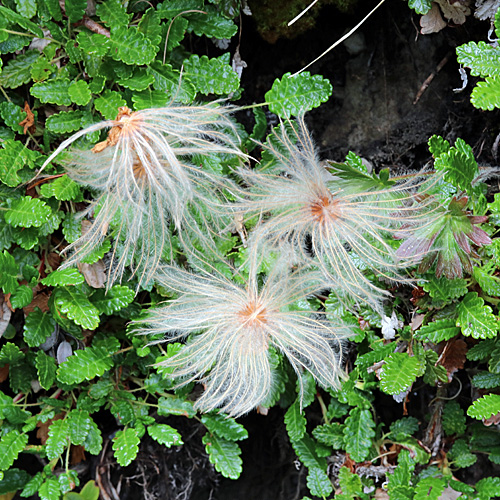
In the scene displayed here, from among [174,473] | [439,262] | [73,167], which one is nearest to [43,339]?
[73,167]

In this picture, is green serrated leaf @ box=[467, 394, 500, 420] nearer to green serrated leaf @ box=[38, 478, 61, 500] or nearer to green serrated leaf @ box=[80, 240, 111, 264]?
green serrated leaf @ box=[80, 240, 111, 264]

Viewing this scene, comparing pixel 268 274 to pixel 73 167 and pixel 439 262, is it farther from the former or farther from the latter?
pixel 73 167

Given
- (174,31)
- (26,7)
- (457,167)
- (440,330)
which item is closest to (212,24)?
(174,31)

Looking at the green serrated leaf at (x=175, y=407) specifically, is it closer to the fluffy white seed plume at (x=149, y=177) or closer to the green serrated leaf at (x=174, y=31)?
the fluffy white seed plume at (x=149, y=177)

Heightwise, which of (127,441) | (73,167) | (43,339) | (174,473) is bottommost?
(174,473)

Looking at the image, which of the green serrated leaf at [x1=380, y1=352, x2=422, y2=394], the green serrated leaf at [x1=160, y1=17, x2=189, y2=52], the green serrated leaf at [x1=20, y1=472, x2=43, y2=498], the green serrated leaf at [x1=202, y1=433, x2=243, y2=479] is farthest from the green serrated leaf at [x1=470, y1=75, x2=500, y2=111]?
the green serrated leaf at [x1=20, y1=472, x2=43, y2=498]

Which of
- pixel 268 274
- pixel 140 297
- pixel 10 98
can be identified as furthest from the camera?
pixel 140 297
